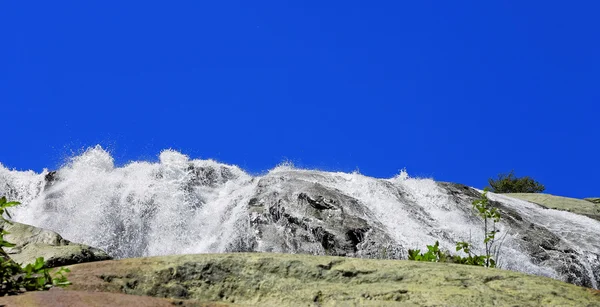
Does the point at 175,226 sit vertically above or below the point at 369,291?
above

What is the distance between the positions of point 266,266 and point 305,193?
1084 centimetres

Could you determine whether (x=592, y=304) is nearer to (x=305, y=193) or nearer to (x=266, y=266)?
(x=266, y=266)

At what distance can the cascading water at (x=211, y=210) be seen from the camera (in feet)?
47.6

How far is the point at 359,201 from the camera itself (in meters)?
15.6

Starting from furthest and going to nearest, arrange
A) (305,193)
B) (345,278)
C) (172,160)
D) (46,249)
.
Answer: (172,160)
(305,193)
(46,249)
(345,278)

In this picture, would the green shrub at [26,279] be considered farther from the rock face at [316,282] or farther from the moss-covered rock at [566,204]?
the moss-covered rock at [566,204]

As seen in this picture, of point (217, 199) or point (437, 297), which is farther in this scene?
point (217, 199)

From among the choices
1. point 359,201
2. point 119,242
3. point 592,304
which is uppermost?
point 359,201

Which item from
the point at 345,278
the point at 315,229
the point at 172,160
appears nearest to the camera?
the point at 345,278

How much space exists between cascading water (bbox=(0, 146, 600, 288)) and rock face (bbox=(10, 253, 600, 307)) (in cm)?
902

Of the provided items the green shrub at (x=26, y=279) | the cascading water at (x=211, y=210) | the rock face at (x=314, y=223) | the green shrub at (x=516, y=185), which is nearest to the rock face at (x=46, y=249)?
the green shrub at (x=26, y=279)

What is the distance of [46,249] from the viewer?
5.31m

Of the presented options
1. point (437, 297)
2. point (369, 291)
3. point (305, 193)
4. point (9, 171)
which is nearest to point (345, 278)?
point (369, 291)

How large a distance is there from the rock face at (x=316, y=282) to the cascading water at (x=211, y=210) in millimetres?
9017
